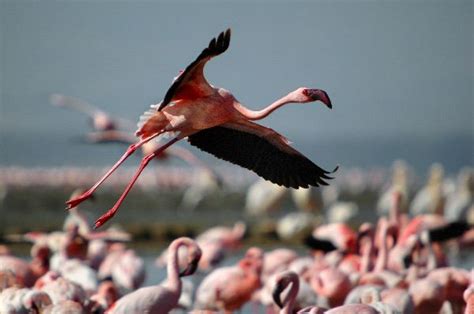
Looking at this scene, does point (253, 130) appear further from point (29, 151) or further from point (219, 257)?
point (29, 151)

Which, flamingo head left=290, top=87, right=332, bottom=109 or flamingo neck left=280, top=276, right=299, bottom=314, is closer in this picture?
flamingo head left=290, top=87, right=332, bottom=109

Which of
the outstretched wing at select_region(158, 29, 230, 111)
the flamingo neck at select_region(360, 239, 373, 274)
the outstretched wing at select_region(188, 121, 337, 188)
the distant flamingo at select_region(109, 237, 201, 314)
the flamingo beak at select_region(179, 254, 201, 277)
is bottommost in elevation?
the distant flamingo at select_region(109, 237, 201, 314)

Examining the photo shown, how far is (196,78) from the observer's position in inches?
324

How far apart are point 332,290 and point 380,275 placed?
1.14 ft

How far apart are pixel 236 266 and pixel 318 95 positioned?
11.8ft

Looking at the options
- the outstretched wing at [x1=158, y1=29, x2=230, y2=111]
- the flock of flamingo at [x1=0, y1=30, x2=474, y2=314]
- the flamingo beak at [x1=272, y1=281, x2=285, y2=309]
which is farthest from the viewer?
the flamingo beak at [x1=272, y1=281, x2=285, y2=309]

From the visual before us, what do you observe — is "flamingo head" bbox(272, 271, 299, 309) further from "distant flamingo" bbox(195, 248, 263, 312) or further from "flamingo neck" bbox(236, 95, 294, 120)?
"distant flamingo" bbox(195, 248, 263, 312)

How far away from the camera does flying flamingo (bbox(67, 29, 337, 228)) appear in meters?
8.20

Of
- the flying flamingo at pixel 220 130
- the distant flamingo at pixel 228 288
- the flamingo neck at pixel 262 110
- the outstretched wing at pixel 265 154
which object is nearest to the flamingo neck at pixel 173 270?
the flying flamingo at pixel 220 130

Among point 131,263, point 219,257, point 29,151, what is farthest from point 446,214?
point 29,151

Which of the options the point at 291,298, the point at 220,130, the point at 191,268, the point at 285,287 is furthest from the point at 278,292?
the point at 220,130

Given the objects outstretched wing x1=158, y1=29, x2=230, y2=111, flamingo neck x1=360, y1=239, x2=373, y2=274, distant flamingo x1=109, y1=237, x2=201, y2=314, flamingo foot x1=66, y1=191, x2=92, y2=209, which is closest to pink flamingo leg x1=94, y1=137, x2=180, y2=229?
flamingo foot x1=66, y1=191, x2=92, y2=209

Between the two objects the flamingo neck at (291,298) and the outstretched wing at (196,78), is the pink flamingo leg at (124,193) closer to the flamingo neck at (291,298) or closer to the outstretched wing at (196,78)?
the outstretched wing at (196,78)

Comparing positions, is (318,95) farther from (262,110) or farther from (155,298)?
(155,298)
